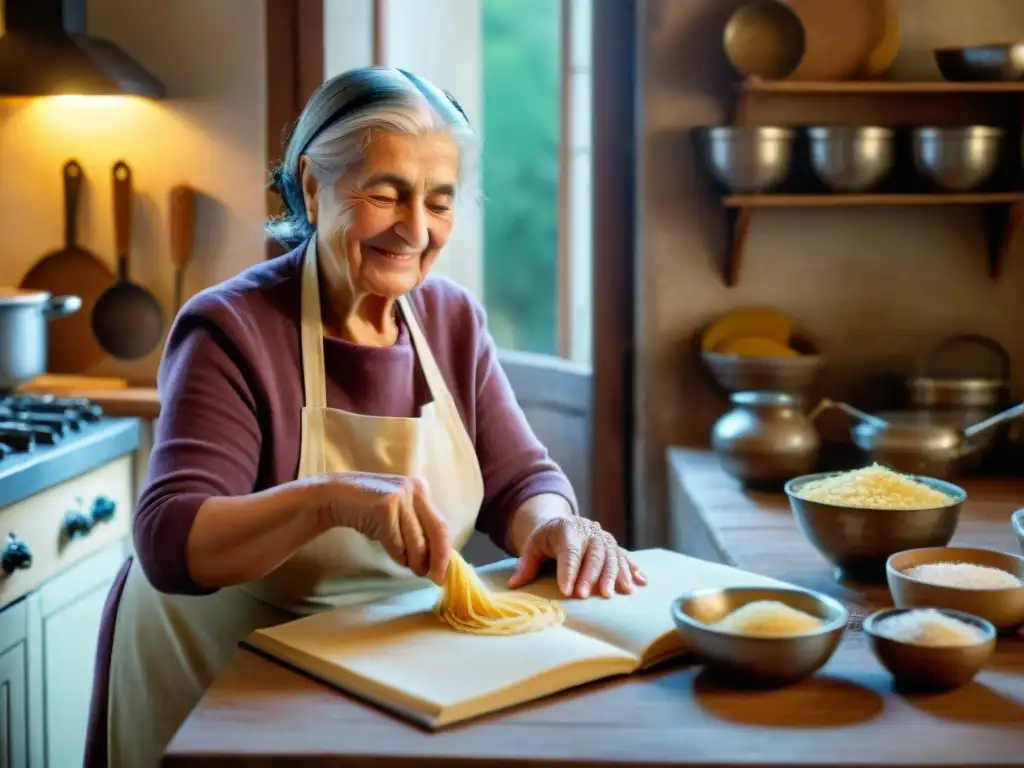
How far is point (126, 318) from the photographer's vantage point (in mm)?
3123

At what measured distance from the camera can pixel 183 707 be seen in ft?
5.60

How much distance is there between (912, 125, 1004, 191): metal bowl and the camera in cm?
260

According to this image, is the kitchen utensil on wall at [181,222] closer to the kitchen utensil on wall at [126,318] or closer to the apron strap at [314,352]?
the kitchen utensil on wall at [126,318]

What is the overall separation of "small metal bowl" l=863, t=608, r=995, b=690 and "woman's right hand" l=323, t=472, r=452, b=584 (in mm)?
474

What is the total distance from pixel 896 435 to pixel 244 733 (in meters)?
1.48

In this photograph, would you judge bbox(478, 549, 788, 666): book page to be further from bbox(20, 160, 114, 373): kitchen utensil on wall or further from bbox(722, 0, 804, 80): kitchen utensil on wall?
bbox(20, 160, 114, 373): kitchen utensil on wall

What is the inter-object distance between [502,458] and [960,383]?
1.17m

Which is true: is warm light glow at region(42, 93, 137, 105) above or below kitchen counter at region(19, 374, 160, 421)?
above

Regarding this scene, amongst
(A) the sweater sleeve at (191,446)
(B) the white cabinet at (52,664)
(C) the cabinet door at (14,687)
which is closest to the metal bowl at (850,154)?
(A) the sweater sleeve at (191,446)

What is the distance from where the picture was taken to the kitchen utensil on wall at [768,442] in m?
2.35

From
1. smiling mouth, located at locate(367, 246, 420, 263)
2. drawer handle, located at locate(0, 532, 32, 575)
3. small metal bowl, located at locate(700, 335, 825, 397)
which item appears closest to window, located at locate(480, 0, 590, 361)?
small metal bowl, located at locate(700, 335, 825, 397)

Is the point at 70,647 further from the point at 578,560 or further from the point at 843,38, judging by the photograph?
the point at 843,38

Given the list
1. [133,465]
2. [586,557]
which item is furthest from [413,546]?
[133,465]

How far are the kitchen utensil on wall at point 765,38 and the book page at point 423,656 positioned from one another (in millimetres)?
1696
